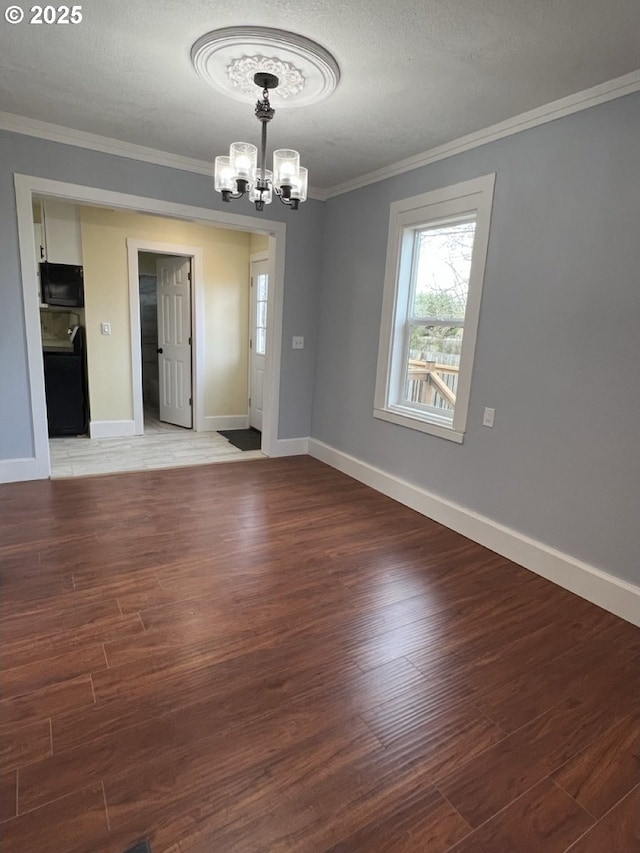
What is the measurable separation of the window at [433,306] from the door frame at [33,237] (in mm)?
1183

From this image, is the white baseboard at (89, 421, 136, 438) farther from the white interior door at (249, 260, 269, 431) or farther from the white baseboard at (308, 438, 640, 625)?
the white baseboard at (308, 438, 640, 625)

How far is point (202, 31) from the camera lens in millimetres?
2023

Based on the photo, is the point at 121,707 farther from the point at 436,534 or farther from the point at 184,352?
the point at 184,352

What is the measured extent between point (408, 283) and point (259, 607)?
8.86ft

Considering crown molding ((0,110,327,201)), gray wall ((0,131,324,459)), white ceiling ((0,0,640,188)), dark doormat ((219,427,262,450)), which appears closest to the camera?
white ceiling ((0,0,640,188))

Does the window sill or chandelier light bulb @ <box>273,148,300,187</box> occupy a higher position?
chandelier light bulb @ <box>273,148,300,187</box>

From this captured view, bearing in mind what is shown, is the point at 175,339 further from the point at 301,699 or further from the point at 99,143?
the point at 301,699

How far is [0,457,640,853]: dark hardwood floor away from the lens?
1264 millimetres

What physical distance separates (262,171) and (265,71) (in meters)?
0.45

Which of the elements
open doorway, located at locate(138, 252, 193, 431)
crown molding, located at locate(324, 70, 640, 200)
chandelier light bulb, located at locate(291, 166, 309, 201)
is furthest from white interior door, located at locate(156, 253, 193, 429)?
chandelier light bulb, located at locate(291, 166, 309, 201)

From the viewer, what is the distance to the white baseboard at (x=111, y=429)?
16.6 ft

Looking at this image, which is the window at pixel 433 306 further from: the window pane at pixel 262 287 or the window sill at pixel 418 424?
the window pane at pixel 262 287

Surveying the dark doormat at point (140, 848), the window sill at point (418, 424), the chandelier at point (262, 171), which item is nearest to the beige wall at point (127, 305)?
the window sill at point (418, 424)

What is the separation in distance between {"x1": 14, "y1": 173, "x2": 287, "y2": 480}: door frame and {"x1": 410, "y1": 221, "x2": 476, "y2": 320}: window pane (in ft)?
4.67
